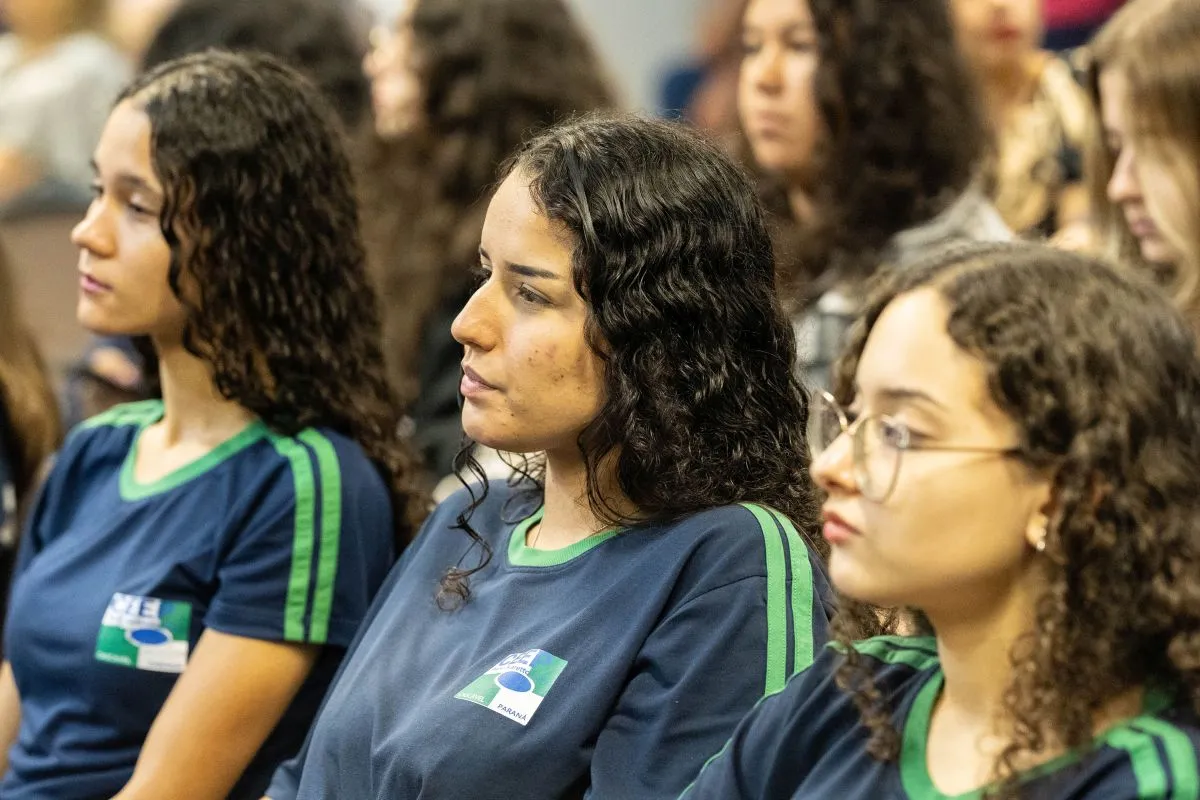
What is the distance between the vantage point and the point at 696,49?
19.4ft

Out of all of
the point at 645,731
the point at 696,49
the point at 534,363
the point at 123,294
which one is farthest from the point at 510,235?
the point at 696,49

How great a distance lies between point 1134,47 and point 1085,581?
1.37 m

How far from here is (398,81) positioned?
357cm

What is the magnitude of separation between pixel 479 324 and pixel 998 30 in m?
2.05

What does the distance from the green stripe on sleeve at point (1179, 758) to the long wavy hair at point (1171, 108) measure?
1188 millimetres

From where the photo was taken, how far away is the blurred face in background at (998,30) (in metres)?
3.33

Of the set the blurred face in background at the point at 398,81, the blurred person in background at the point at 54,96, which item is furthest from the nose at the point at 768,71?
the blurred person in background at the point at 54,96

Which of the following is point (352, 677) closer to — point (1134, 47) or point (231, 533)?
point (231, 533)

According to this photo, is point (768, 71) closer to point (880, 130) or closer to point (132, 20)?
point (880, 130)

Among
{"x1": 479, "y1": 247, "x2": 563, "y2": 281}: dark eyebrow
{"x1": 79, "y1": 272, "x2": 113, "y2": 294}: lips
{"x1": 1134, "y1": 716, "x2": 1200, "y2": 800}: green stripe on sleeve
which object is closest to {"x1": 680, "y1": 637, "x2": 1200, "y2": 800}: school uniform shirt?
{"x1": 1134, "y1": 716, "x2": 1200, "y2": 800}: green stripe on sleeve

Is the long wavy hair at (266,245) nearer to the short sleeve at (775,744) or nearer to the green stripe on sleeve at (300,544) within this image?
the green stripe on sleeve at (300,544)

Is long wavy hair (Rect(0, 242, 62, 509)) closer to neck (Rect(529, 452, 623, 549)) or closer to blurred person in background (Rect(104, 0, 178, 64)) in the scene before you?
neck (Rect(529, 452, 623, 549))

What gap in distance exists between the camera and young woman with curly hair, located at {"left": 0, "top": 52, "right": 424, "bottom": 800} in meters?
1.96

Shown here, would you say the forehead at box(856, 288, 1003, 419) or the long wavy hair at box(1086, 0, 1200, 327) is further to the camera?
the long wavy hair at box(1086, 0, 1200, 327)
